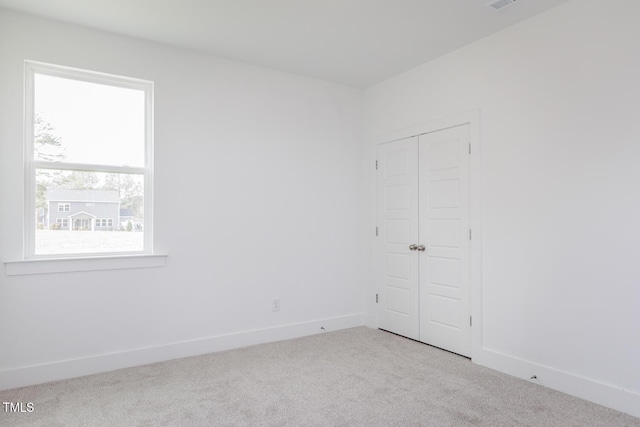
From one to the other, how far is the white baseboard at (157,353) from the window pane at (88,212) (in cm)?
89

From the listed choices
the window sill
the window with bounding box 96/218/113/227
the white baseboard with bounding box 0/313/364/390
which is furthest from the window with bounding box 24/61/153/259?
the white baseboard with bounding box 0/313/364/390

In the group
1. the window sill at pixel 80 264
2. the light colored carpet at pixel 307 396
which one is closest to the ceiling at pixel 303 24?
the window sill at pixel 80 264

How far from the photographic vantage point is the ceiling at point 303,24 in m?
2.90

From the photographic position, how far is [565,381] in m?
2.85

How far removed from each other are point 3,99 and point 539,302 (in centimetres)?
437

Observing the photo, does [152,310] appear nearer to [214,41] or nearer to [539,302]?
[214,41]

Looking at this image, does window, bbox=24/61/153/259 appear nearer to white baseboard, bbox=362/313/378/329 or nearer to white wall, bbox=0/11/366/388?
white wall, bbox=0/11/366/388

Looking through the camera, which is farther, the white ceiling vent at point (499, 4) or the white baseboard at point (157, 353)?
the white baseboard at point (157, 353)

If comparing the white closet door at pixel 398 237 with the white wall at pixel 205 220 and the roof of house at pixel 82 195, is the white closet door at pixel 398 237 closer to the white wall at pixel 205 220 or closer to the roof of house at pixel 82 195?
the white wall at pixel 205 220

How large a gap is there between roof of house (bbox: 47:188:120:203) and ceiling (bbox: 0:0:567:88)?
1363mm

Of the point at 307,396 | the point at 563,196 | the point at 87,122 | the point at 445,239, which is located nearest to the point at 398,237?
the point at 445,239

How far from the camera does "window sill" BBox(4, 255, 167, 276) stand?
118 inches

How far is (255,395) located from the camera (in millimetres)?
2809

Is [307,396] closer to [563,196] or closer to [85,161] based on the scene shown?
[563,196]
